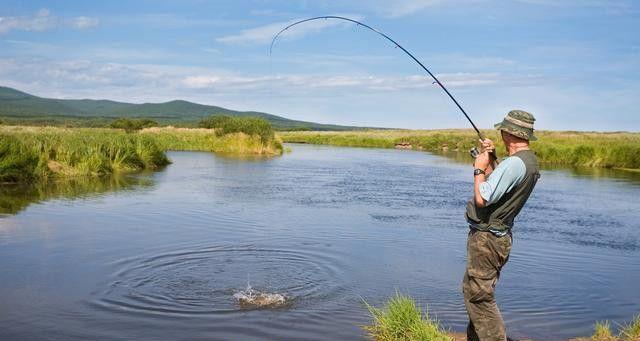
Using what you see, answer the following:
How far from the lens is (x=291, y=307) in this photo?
6.47 metres

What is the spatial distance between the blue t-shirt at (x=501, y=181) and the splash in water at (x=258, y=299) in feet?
9.98

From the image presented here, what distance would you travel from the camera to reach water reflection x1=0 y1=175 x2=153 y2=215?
1334 centimetres

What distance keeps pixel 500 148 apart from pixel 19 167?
27887 mm

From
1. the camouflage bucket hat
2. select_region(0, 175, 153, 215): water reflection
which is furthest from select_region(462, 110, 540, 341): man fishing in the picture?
select_region(0, 175, 153, 215): water reflection

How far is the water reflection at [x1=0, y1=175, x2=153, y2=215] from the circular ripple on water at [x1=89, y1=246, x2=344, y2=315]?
5.32 m

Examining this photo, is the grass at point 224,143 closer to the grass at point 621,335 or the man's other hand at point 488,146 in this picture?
the grass at point 621,335

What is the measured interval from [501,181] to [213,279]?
4.32 metres

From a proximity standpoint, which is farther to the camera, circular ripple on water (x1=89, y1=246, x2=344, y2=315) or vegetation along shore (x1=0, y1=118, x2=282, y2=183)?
vegetation along shore (x1=0, y1=118, x2=282, y2=183)

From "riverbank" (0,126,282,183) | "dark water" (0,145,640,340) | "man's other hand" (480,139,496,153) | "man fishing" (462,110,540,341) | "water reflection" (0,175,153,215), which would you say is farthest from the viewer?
"riverbank" (0,126,282,183)

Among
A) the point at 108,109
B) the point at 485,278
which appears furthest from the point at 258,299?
the point at 108,109

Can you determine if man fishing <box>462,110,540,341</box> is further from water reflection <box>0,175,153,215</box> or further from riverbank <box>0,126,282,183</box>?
riverbank <box>0,126,282,183</box>

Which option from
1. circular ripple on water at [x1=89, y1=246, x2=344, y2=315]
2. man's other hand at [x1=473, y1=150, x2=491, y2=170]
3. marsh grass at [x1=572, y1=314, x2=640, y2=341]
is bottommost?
circular ripple on water at [x1=89, y1=246, x2=344, y2=315]

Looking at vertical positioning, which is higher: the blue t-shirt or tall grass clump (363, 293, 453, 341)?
the blue t-shirt

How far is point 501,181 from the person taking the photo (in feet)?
13.6
